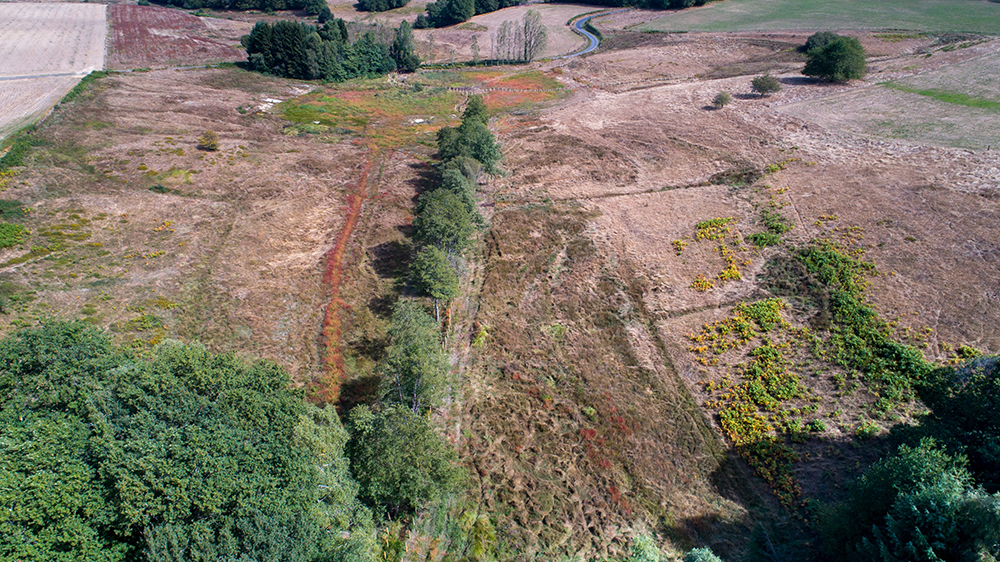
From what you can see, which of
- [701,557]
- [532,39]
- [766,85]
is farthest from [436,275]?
[532,39]

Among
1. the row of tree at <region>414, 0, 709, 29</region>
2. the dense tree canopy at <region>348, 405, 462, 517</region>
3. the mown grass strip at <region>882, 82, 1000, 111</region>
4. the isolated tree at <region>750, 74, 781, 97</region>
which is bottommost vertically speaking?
the dense tree canopy at <region>348, 405, 462, 517</region>

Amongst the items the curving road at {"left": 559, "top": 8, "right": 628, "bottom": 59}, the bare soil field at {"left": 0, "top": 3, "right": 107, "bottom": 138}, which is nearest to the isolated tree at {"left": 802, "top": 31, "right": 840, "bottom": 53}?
the curving road at {"left": 559, "top": 8, "right": 628, "bottom": 59}

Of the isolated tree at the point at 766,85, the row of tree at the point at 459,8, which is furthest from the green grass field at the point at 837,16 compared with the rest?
the isolated tree at the point at 766,85

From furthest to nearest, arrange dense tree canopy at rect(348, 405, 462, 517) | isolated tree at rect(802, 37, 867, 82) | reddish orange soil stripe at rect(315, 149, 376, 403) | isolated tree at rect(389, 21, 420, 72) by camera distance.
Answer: isolated tree at rect(389, 21, 420, 72), isolated tree at rect(802, 37, 867, 82), reddish orange soil stripe at rect(315, 149, 376, 403), dense tree canopy at rect(348, 405, 462, 517)

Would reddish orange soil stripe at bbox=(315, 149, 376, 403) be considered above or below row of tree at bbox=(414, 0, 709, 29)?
below

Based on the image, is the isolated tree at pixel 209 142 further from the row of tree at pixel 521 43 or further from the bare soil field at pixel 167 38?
the row of tree at pixel 521 43

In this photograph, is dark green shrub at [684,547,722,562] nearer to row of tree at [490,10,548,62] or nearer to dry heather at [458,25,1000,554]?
dry heather at [458,25,1000,554]

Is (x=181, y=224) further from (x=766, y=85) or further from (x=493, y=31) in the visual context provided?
(x=493, y=31)
